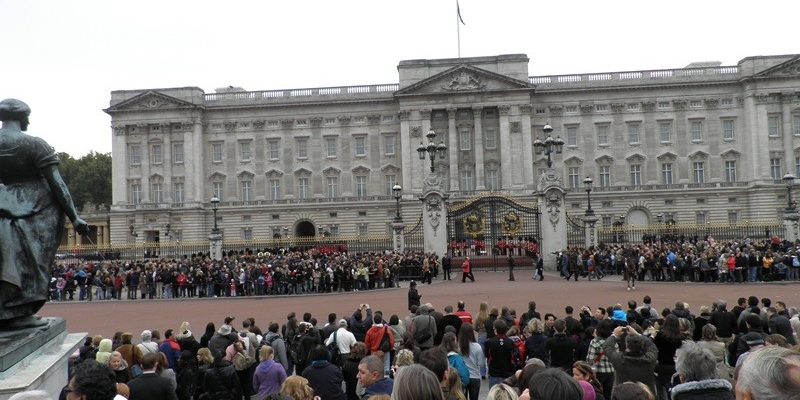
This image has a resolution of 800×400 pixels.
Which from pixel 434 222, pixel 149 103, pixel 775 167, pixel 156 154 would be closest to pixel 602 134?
pixel 775 167

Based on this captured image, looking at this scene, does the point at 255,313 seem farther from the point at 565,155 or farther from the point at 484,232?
the point at 565,155

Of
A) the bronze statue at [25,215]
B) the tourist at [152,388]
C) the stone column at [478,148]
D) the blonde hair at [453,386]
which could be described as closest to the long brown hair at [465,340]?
the blonde hair at [453,386]

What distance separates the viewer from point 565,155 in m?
68.3

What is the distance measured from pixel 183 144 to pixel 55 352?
64507 millimetres

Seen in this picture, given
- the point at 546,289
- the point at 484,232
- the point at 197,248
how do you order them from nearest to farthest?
the point at 546,289, the point at 484,232, the point at 197,248

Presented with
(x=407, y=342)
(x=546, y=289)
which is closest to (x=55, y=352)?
(x=407, y=342)

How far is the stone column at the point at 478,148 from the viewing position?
67.3 m

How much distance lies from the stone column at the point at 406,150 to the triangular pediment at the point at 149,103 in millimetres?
21133

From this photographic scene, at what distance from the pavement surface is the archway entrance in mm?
38521

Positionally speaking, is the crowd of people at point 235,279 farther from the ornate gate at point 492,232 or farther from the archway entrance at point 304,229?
the archway entrance at point 304,229

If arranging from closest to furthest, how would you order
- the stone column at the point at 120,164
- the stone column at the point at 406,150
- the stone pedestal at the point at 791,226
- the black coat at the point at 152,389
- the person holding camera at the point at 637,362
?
1. the black coat at the point at 152,389
2. the person holding camera at the point at 637,362
3. the stone pedestal at the point at 791,226
4. the stone column at the point at 406,150
5. the stone column at the point at 120,164

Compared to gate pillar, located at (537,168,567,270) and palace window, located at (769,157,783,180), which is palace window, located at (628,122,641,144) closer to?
palace window, located at (769,157,783,180)

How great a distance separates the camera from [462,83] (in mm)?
67250

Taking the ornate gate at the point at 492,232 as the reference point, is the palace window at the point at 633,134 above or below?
above
